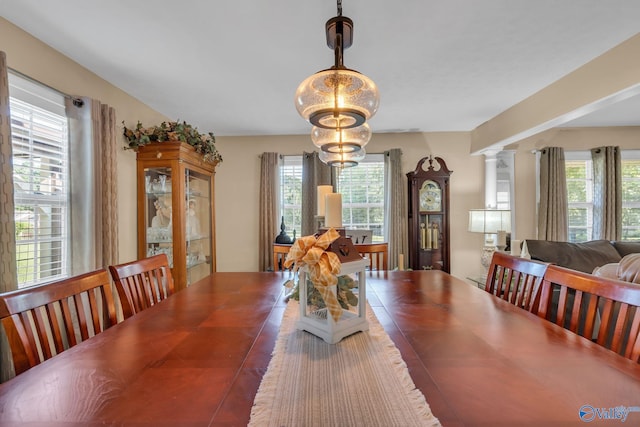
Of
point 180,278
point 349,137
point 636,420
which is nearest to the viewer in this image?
point 636,420

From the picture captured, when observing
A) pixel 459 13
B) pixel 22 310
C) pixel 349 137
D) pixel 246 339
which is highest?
pixel 459 13

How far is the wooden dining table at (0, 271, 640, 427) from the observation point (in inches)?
22.1

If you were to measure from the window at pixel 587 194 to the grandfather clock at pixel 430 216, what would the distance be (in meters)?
1.81

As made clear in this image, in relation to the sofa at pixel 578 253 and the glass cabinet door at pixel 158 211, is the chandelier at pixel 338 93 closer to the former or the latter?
the glass cabinet door at pixel 158 211

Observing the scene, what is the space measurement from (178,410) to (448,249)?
12.3ft

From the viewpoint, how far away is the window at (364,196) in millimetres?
4184

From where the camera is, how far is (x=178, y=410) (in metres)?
0.58

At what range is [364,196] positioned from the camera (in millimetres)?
4207

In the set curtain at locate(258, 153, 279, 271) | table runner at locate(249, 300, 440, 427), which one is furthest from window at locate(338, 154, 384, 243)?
table runner at locate(249, 300, 440, 427)

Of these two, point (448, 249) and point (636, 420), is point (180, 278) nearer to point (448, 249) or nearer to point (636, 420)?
point (636, 420)

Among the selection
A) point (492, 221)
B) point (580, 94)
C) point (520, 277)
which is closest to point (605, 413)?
point (520, 277)

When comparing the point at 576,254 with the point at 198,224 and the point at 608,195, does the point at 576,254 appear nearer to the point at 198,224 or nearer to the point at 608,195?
the point at 608,195

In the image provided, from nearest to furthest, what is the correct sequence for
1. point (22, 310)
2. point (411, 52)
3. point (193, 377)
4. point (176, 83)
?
point (193, 377)
point (22, 310)
point (411, 52)
point (176, 83)

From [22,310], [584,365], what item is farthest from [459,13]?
[22,310]
